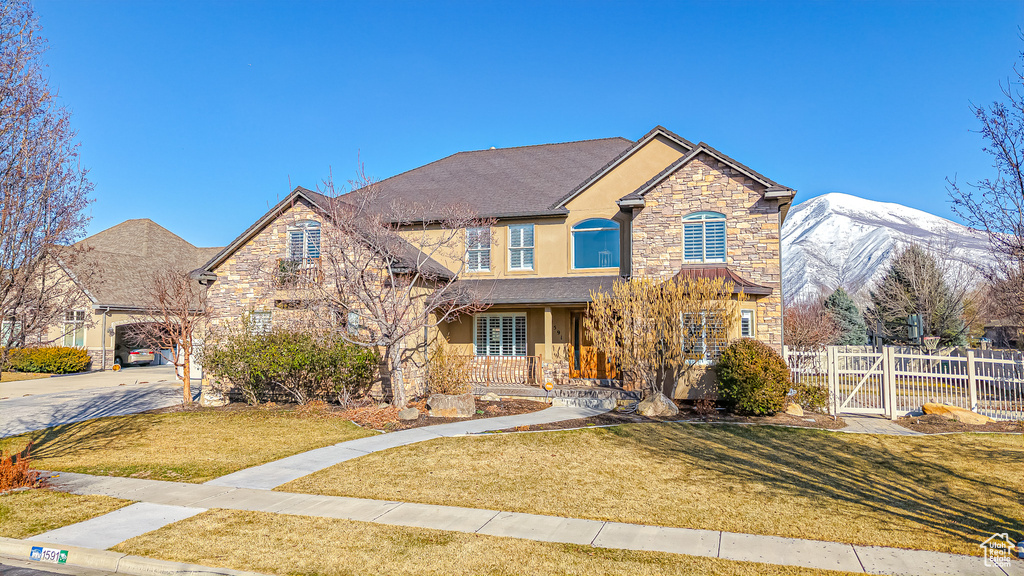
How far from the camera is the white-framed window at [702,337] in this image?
14.9m

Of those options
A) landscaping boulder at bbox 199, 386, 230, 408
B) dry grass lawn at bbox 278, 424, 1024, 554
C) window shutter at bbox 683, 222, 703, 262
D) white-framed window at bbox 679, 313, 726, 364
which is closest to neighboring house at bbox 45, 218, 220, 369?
landscaping boulder at bbox 199, 386, 230, 408

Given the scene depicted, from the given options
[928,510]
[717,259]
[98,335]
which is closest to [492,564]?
[928,510]

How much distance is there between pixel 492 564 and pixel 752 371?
9868mm

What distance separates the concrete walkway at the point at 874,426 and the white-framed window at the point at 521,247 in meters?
10.7

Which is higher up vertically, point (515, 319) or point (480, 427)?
point (515, 319)

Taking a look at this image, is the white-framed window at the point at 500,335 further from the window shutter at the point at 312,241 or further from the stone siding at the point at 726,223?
the window shutter at the point at 312,241

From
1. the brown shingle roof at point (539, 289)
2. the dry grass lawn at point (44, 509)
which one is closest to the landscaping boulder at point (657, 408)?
the brown shingle roof at point (539, 289)

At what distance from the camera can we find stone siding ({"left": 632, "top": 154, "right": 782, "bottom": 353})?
16.3m

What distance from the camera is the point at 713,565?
217 inches

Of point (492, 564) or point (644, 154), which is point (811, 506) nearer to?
point (492, 564)

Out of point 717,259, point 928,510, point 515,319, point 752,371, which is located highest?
point 717,259

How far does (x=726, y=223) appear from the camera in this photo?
17031 mm

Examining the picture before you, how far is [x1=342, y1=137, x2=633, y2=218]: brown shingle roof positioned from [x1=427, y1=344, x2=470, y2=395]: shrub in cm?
620

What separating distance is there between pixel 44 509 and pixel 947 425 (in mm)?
16283
